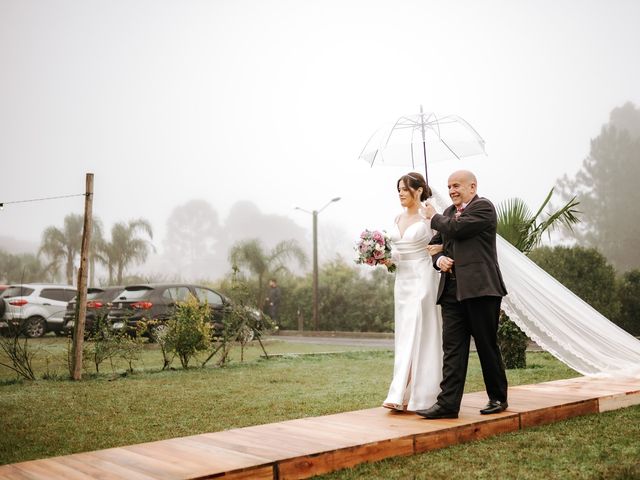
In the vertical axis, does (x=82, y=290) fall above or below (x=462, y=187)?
below

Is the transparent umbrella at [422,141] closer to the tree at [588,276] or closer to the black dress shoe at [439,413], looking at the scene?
the black dress shoe at [439,413]

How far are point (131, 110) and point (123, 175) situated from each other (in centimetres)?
853

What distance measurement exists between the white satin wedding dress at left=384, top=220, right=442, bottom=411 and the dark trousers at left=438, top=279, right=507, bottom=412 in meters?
0.19

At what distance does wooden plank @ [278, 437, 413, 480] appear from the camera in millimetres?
3810

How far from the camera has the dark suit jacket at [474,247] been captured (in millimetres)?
5074

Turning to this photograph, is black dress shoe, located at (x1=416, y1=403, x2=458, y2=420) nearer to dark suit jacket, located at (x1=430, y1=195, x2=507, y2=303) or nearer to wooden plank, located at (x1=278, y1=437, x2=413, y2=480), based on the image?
wooden plank, located at (x1=278, y1=437, x2=413, y2=480)

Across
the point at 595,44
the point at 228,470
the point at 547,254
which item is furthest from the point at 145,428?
the point at 595,44

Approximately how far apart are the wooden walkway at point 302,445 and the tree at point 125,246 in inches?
1276

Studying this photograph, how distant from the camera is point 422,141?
6.72 meters

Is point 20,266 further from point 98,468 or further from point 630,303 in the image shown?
point 98,468

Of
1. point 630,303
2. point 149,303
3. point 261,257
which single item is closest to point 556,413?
point 149,303

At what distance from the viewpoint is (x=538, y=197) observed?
74062 millimetres

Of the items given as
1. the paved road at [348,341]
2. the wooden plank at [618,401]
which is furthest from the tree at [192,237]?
the wooden plank at [618,401]

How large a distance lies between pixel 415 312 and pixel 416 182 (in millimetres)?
1124
